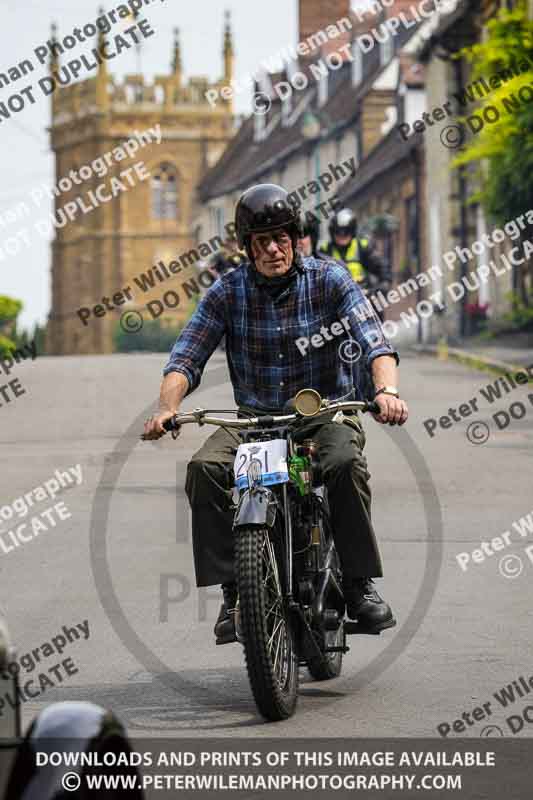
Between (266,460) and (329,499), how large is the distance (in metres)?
0.41

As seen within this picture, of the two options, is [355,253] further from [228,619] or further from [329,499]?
[228,619]

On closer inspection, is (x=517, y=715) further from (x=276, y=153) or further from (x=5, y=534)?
(x=276, y=153)

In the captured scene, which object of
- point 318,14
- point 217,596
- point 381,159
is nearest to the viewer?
point 217,596

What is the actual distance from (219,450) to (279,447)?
1.08ft

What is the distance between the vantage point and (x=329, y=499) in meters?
6.50

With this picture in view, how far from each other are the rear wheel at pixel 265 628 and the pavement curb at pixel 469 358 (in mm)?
19519
